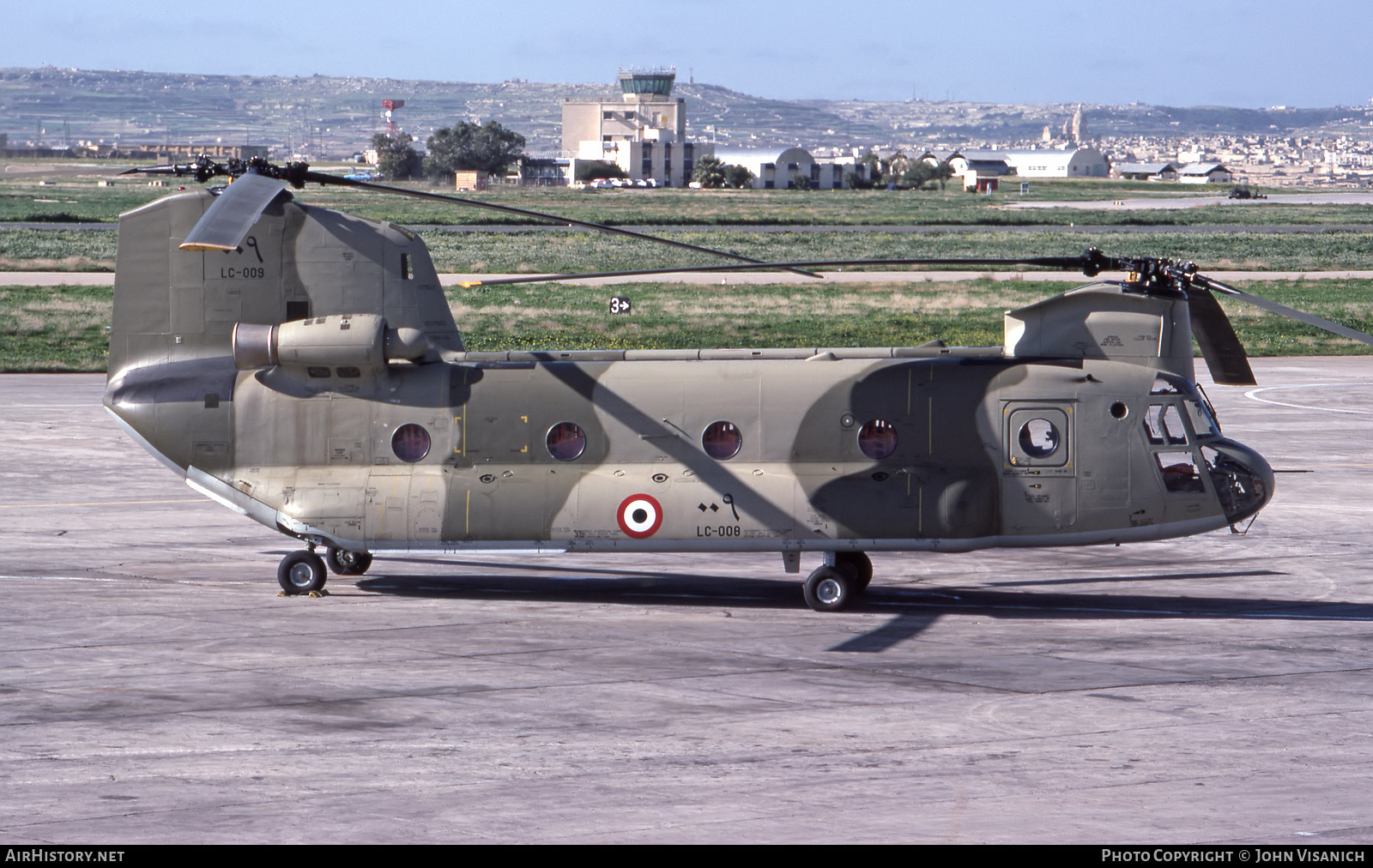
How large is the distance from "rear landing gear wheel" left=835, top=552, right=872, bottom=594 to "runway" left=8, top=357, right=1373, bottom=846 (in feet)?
1.12

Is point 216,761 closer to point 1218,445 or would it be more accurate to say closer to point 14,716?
point 14,716

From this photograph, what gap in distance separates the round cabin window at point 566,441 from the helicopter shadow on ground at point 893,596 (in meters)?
1.89

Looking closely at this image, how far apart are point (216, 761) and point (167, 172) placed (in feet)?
23.6

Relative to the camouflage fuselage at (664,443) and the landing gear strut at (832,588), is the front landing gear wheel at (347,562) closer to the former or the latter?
the camouflage fuselage at (664,443)

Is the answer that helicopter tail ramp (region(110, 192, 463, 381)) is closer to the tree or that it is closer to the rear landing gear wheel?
the rear landing gear wheel

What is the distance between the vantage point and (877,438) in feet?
54.2

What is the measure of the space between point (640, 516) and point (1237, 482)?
7.01 metres

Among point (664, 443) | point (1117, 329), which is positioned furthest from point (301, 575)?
point (1117, 329)

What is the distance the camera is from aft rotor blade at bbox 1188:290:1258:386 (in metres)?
15.7

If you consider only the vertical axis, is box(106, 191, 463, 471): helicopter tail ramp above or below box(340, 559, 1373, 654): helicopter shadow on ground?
above

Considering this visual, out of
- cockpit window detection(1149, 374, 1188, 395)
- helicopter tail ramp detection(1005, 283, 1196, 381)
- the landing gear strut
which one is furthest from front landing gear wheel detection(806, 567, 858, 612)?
cockpit window detection(1149, 374, 1188, 395)

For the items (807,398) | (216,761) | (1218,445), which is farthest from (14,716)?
(1218,445)

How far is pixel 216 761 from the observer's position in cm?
1093

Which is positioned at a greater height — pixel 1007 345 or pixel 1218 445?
pixel 1007 345
